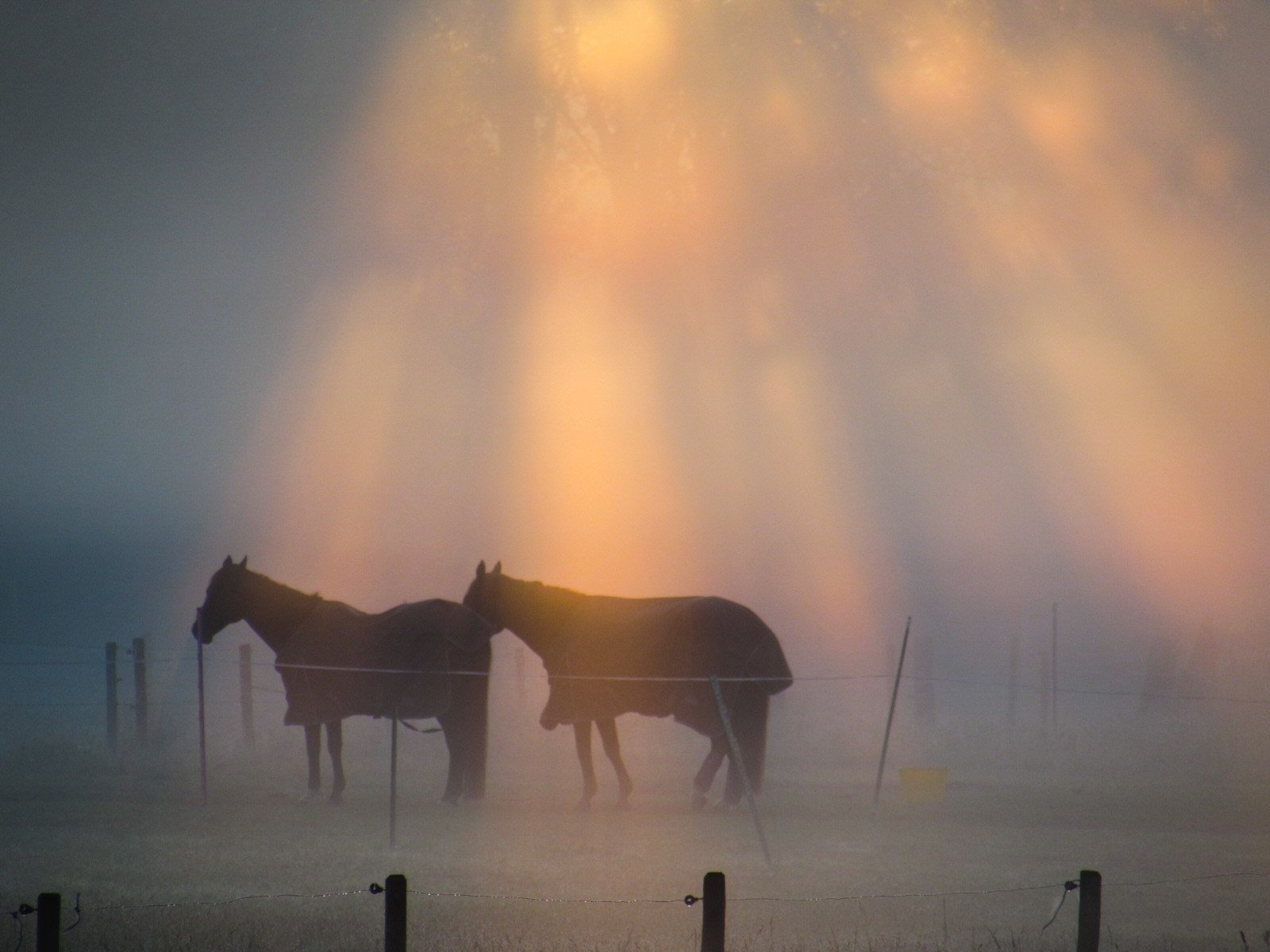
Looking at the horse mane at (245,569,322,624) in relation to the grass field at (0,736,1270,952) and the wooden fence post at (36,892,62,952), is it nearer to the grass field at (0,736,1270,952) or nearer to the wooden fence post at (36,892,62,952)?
the grass field at (0,736,1270,952)

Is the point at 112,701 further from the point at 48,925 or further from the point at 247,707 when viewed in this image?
the point at 48,925

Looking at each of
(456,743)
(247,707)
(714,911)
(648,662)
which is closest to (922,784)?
(648,662)

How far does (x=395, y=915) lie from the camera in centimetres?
689

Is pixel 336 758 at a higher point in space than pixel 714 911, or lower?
lower

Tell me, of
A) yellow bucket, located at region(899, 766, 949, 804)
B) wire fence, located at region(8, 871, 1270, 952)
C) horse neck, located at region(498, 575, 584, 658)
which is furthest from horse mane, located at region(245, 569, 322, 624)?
yellow bucket, located at region(899, 766, 949, 804)

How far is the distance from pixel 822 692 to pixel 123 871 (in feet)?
109

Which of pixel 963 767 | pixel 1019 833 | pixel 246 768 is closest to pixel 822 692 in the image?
pixel 963 767

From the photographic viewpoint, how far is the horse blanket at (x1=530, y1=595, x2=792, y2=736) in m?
16.1

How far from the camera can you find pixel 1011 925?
9.73 metres

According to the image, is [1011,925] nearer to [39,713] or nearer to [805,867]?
[805,867]

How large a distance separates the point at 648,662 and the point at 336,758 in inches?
161

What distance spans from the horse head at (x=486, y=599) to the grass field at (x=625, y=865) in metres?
2.29

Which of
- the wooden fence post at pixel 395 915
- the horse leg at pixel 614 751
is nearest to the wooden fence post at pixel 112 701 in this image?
the horse leg at pixel 614 751

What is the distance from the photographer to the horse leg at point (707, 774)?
1597 cm
